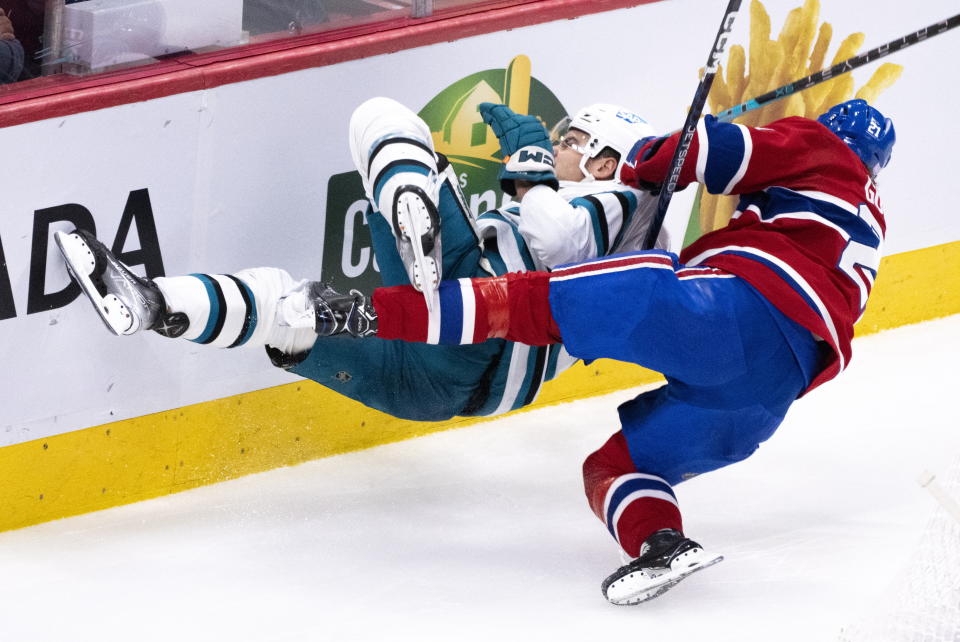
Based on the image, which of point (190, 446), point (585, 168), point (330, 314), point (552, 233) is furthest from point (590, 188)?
point (190, 446)

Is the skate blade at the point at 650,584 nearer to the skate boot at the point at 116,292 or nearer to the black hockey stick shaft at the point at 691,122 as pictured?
the black hockey stick shaft at the point at 691,122

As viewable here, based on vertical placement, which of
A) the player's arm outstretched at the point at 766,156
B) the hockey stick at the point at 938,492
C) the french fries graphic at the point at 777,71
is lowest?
the hockey stick at the point at 938,492

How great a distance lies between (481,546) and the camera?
9.66 feet

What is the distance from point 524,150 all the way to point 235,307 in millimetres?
610

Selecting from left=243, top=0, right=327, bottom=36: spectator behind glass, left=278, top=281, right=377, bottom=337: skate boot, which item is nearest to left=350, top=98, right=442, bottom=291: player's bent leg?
left=278, top=281, right=377, bottom=337: skate boot

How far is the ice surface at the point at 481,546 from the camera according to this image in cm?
260

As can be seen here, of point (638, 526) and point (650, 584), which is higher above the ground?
point (638, 526)

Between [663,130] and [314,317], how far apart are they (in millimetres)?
1519

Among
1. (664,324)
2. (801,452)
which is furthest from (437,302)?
(801,452)

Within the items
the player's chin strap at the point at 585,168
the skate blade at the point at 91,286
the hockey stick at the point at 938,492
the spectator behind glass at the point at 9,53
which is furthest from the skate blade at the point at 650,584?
the spectator behind glass at the point at 9,53

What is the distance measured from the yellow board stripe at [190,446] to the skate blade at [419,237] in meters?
0.89

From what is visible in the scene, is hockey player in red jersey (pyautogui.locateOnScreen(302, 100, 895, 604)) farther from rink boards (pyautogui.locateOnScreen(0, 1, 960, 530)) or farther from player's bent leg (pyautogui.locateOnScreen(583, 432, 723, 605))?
rink boards (pyautogui.locateOnScreen(0, 1, 960, 530))

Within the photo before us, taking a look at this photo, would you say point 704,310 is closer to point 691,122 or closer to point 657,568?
point 691,122

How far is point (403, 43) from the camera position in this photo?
3.25 metres
